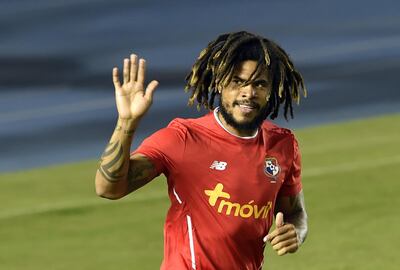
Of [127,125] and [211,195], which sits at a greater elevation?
[127,125]

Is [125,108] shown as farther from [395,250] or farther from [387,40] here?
[387,40]

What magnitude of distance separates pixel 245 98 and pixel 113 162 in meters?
0.80

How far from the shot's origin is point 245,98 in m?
6.69

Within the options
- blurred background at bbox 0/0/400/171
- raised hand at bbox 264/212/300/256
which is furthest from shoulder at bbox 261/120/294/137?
blurred background at bbox 0/0/400/171

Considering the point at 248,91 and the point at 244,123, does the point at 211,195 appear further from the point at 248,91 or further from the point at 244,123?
the point at 248,91

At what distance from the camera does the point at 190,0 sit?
2066 centimetres

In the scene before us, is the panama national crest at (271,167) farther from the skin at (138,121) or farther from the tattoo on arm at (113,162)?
the tattoo on arm at (113,162)

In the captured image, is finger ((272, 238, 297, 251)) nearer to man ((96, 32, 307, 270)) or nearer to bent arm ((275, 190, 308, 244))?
man ((96, 32, 307, 270))

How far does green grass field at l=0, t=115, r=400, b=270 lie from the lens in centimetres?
1020

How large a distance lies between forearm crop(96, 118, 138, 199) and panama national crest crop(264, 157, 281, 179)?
89 cm

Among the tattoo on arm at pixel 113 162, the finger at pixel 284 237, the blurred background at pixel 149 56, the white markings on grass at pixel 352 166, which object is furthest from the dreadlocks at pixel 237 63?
the blurred background at pixel 149 56

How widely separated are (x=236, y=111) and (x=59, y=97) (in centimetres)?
925

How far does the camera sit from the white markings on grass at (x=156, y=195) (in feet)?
37.8

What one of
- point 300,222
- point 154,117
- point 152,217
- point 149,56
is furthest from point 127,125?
point 149,56
